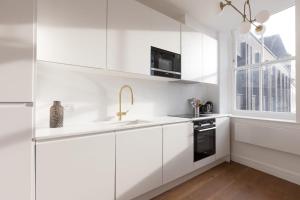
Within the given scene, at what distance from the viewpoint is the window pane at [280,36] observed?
2.75 m

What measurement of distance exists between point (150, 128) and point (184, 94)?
60.5 inches

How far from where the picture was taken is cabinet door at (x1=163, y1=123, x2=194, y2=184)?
2182 millimetres

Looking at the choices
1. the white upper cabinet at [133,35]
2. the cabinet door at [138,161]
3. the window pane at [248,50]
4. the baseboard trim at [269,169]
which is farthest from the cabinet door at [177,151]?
the window pane at [248,50]

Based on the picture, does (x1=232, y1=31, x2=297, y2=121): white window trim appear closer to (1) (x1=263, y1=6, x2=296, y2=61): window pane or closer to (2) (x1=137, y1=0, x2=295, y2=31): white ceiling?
(1) (x1=263, y1=6, x2=296, y2=61): window pane

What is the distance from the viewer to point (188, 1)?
8.49 ft

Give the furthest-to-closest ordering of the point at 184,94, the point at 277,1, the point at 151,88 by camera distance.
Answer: the point at 184,94, the point at 151,88, the point at 277,1

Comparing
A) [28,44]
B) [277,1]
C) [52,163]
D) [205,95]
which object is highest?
[277,1]

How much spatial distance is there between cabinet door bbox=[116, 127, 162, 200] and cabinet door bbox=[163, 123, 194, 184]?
105 mm

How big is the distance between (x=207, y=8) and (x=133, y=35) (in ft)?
4.82

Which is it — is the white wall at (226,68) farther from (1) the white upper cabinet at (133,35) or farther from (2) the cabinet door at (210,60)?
(1) the white upper cabinet at (133,35)

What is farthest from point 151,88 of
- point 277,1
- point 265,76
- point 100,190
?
point 277,1

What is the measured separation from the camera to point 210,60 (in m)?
3.27

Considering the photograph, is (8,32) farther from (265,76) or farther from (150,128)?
(265,76)

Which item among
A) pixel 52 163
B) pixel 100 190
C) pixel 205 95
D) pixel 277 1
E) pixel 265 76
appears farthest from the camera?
pixel 205 95
